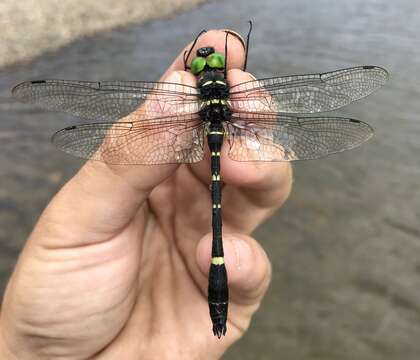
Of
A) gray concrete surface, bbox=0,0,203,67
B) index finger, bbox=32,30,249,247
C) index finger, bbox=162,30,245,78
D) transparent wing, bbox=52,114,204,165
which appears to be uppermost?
gray concrete surface, bbox=0,0,203,67

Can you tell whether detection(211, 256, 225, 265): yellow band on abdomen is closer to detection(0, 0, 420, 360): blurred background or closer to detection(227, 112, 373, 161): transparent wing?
detection(227, 112, 373, 161): transparent wing

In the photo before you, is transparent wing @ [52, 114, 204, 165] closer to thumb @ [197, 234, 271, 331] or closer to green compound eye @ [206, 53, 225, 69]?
green compound eye @ [206, 53, 225, 69]

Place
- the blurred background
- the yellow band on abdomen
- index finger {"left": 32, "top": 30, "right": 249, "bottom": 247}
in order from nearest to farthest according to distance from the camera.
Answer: index finger {"left": 32, "top": 30, "right": 249, "bottom": 247}
the yellow band on abdomen
the blurred background

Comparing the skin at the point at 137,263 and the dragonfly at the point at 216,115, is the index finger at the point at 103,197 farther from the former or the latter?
the dragonfly at the point at 216,115

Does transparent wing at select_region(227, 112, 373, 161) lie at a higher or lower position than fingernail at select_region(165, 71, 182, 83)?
lower

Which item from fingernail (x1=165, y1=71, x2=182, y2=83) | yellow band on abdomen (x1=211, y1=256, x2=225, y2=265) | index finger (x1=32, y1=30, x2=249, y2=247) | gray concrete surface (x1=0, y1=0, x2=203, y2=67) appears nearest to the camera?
index finger (x1=32, y1=30, x2=249, y2=247)

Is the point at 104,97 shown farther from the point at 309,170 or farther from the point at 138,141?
the point at 309,170

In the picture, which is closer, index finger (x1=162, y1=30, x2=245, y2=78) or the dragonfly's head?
the dragonfly's head

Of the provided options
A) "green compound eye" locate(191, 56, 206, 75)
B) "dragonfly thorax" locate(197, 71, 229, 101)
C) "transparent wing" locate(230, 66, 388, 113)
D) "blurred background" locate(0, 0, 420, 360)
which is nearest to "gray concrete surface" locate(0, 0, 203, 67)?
A: "blurred background" locate(0, 0, 420, 360)

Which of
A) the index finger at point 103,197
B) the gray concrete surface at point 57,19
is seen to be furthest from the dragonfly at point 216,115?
the gray concrete surface at point 57,19
